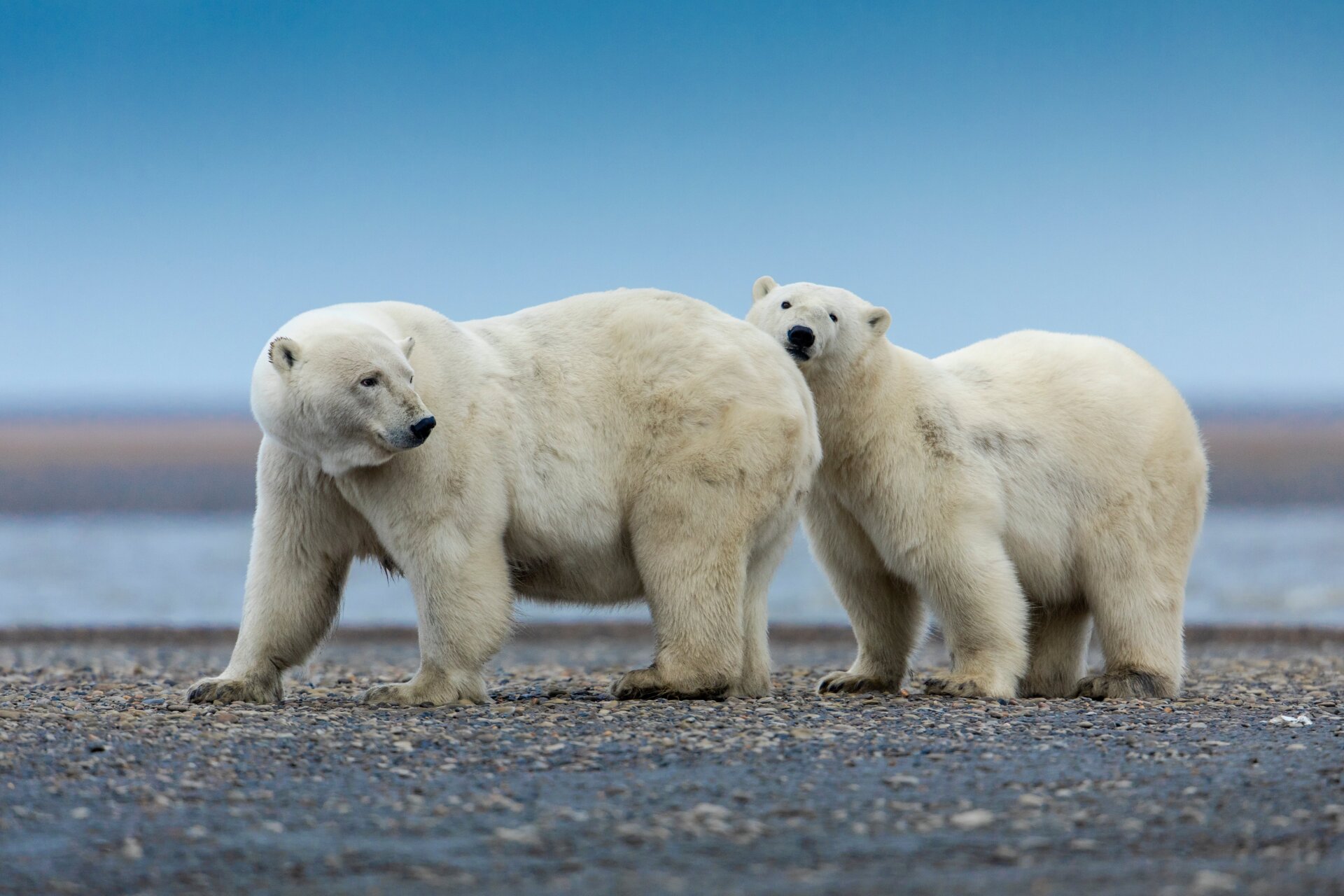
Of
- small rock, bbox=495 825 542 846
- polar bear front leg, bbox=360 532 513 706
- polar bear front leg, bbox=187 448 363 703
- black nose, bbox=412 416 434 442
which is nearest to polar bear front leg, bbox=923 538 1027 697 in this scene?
polar bear front leg, bbox=360 532 513 706

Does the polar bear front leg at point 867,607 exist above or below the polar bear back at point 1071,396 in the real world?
below

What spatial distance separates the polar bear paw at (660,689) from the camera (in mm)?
7152

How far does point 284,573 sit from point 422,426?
1.28m

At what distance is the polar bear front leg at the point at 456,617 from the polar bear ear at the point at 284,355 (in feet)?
3.28

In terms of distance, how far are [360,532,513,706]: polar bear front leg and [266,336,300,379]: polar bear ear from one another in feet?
3.28

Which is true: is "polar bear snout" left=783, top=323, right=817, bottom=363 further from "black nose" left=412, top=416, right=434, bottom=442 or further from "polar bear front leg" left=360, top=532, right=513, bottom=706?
"black nose" left=412, top=416, right=434, bottom=442

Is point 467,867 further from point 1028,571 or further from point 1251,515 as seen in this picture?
point 1251,515

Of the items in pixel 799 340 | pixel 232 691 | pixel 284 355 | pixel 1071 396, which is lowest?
pixel 232 691

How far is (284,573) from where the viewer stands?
274 inches

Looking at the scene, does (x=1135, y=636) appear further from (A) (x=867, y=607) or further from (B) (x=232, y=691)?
(B) (x=232, y=691)

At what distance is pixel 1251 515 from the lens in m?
34.4

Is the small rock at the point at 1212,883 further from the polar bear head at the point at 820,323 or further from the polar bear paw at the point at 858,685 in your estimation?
the polar bear paw at the point at 858,685

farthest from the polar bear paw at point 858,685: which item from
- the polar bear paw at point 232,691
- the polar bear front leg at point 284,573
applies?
the polar bear paw at point 232,691

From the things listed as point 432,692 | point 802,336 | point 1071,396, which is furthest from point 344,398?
point 1071,396
